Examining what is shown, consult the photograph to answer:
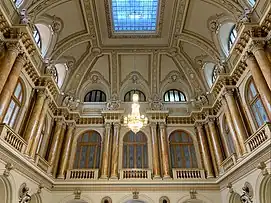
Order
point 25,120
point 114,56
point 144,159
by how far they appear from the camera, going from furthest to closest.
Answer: point 114,56, point 144,159, point 25,120

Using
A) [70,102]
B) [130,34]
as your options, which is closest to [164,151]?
[70,102]

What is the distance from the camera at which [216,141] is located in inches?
509

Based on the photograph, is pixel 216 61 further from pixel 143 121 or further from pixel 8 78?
pixel 8 78

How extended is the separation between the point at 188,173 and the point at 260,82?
6.40 meters

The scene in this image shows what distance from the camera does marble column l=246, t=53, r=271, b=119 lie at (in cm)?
839

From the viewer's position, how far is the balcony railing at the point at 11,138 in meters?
7.92

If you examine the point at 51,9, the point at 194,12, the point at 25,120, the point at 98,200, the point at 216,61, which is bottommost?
the point at 98,200

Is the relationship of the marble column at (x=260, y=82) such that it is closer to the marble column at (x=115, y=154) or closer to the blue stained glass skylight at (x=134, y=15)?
the blue stained glass skylight at (x=134, y=15)

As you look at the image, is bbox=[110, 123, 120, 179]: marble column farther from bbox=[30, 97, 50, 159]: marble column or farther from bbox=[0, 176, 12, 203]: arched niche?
bbox=[0, 176, 12, 203]: arched niche

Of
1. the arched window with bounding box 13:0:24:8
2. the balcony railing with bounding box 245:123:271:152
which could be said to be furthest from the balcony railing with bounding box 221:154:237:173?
the arched window with bounding box 13:0:24:8

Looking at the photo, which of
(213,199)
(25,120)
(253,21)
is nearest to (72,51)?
(25,120)

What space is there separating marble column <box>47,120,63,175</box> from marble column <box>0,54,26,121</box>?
4838mm

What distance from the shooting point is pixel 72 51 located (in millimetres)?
14734

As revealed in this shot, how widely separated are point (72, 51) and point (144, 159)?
8.07 meters
